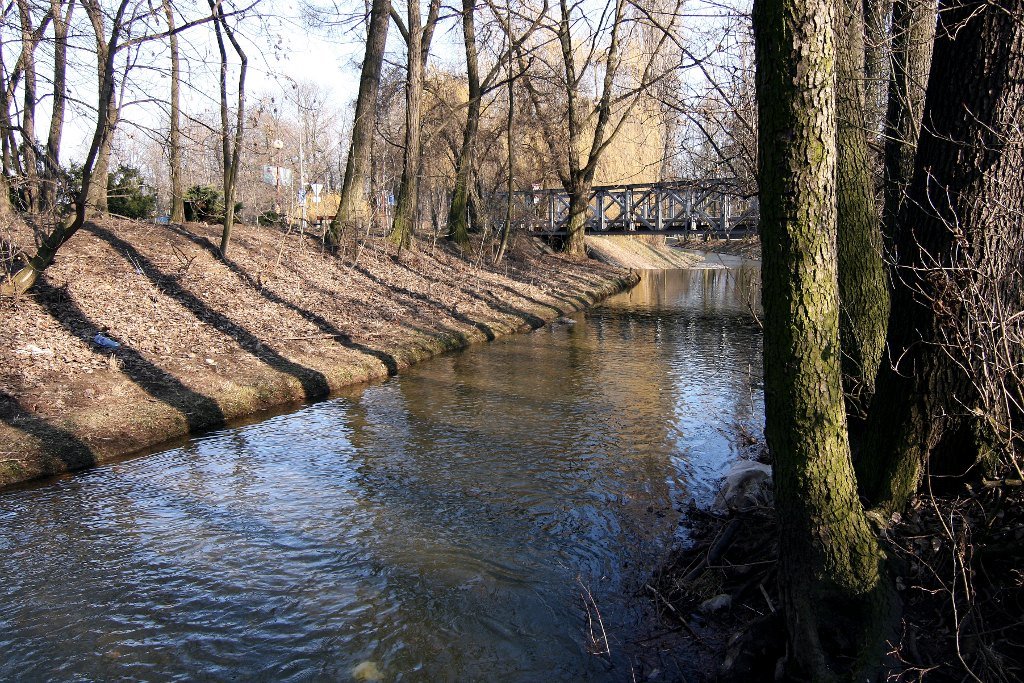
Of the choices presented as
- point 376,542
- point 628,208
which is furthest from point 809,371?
point 628,208

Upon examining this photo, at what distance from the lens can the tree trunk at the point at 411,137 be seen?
2145cm

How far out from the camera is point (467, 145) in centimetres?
2564

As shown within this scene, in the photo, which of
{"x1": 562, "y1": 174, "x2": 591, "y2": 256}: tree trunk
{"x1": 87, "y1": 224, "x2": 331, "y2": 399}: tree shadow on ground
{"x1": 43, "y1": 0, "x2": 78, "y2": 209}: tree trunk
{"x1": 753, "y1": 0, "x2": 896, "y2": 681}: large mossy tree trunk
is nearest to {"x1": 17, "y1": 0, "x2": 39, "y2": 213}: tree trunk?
{"x1": 43, "y1": 0, "x2": 78, "y2": 209}: tree trunk

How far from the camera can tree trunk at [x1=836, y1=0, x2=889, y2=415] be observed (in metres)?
6.67

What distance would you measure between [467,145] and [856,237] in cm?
2003

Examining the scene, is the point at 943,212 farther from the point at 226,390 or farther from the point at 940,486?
the point at 226,390

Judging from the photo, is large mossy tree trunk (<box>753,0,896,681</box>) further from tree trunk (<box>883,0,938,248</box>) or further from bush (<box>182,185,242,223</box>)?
bush (<box>182,185,242,223</box>)

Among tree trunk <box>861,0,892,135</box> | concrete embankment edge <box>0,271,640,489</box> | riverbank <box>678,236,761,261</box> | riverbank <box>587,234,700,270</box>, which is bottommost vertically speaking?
concrete embankment edge <box>0,271,640,489</box>

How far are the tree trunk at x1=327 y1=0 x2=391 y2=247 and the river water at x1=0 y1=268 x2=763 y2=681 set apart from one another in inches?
414

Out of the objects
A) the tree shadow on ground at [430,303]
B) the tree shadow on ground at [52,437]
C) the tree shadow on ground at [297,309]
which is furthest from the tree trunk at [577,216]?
the tree shadow on ground at [52,437]

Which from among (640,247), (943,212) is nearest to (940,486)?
(943,212)

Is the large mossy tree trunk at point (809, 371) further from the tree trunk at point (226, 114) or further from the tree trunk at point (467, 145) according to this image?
the tree trunk at point (467, 145)

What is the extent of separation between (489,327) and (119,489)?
1079 cm

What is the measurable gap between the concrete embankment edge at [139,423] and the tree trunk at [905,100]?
330 inches
